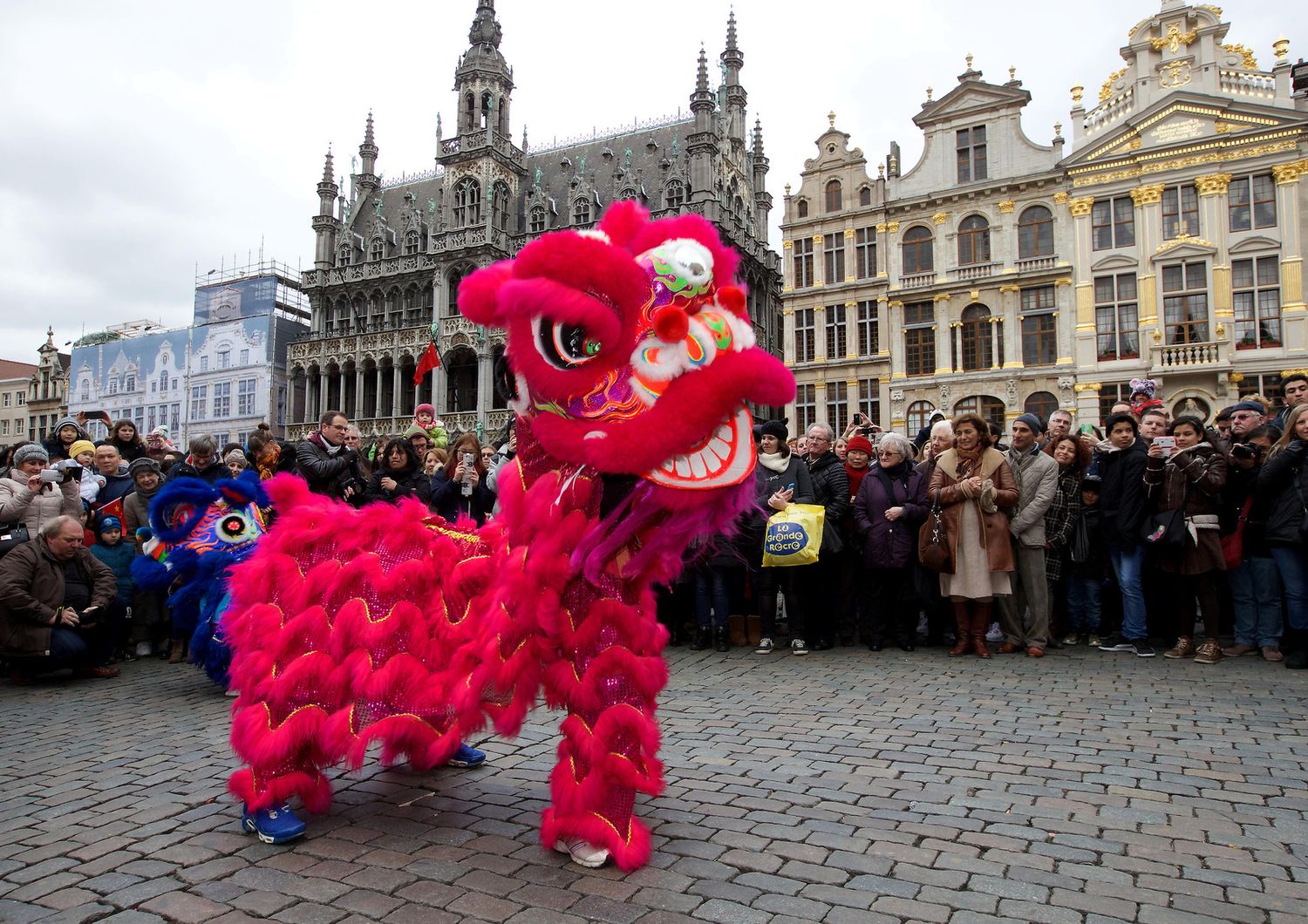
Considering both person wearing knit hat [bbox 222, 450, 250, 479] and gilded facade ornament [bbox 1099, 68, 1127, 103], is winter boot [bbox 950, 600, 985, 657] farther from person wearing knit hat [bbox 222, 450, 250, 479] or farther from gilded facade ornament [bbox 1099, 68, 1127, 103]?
gilded facade ornament [bbox 1099, 68, 1127, 103]

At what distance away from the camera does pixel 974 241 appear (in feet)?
95.6

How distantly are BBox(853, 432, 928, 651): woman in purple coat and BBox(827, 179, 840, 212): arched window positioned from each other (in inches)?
1015

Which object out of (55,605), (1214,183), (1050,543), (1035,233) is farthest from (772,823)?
(1214,183)

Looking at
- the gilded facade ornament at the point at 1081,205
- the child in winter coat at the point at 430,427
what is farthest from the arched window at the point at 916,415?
the child in winter coat at the point at 430,427

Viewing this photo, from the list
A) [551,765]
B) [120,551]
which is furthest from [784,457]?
[120,551]

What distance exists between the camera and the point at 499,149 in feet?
128

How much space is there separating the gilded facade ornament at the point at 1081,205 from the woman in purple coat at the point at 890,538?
24464 mm

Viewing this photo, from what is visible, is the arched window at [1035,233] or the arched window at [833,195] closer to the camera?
the arched window at [1035,233]

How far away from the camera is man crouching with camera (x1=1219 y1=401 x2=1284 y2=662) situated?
6.88m

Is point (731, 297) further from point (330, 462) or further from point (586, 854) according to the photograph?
point (330, 462)

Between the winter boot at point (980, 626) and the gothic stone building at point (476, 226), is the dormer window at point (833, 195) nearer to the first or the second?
the gothic stone building at point (476, 226)

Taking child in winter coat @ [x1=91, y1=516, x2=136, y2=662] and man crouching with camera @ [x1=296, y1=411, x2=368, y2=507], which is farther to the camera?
child in winter coat @ [x1=91, y1=516, x2=136, y2=662]

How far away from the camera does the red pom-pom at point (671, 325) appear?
2.87m

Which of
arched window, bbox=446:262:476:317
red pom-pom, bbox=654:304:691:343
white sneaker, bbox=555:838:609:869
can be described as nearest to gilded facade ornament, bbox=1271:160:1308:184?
red pom-pom, bbox=654:304:691:343
